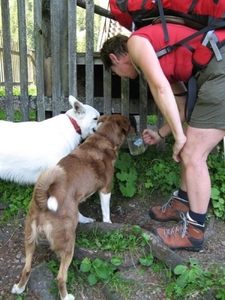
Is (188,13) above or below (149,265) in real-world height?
above

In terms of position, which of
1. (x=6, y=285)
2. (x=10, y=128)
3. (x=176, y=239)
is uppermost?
(x=10, y=128)

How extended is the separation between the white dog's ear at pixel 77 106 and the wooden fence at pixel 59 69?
34cm

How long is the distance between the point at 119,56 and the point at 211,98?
95 cm

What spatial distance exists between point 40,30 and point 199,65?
2.11 m

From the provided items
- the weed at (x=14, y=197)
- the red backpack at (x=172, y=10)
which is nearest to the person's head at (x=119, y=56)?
the red backpack at (x=172, y=10)

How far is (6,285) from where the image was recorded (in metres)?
2.81

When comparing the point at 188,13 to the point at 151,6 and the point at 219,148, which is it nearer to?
the point at 151,6

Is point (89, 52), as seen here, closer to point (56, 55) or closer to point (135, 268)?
point (56, 55)

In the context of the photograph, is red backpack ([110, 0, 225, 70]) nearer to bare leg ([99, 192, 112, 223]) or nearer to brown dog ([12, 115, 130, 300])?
brown dog ([12, 115, 130, 300])

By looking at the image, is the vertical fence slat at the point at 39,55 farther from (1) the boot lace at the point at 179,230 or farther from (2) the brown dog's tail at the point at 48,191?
(1) the boot lace at the point at 179,230

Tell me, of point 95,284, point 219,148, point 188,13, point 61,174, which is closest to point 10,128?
point 61,174

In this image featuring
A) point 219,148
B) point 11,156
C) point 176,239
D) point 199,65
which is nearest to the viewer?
point 199,65

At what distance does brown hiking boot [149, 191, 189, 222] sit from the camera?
350cm

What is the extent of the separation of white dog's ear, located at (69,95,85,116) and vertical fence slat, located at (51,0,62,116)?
372mm
